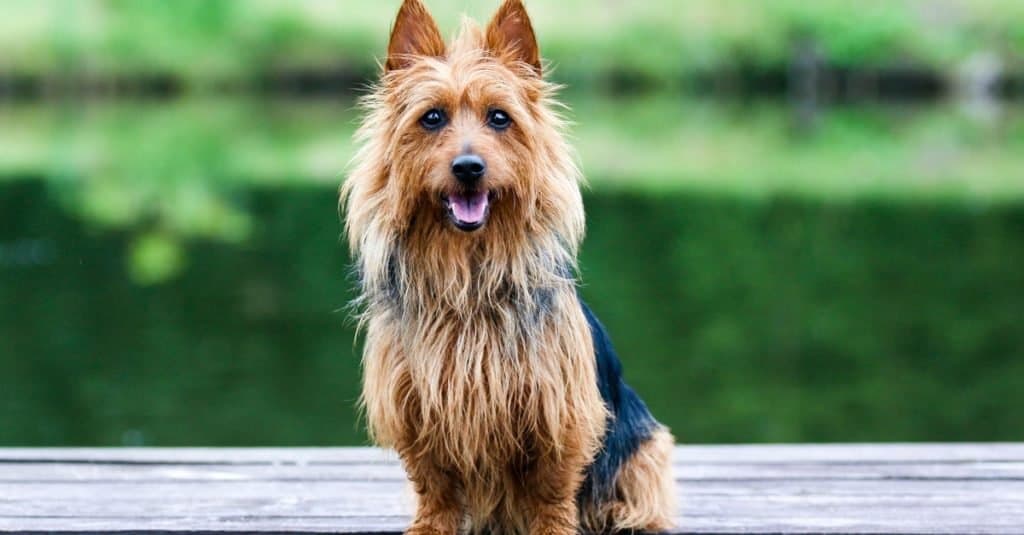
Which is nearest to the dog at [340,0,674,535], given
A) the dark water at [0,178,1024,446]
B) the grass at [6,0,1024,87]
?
the dark water at [0,178,1024,446]

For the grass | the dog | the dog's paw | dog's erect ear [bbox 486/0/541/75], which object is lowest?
the grass

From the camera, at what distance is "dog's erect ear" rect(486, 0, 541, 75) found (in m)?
3.51

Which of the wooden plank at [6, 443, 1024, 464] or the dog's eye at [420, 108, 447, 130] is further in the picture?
the wooden plank at [6, 443, 1024, 464]

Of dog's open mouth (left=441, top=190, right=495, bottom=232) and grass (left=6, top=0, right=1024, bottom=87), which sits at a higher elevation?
dog's open mouth (left=441, top=190, right=495, bottom=232)

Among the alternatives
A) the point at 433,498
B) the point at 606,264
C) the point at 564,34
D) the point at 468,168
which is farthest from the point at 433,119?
the point at 564,34

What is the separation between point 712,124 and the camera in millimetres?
35938

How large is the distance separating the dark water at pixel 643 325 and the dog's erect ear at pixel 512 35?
5791 millimetres

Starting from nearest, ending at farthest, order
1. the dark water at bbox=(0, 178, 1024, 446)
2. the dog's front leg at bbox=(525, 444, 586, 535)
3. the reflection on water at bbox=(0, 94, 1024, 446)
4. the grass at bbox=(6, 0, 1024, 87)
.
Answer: the dog's front leg at bbox=(525, 444, 586, 535)
the dark water at bbox=(0, 178, 1024, 446)
the reflection on water at bbox=(0, 94, 1024, 446)
the grass at bbox=(6, 0, 1024, 87)

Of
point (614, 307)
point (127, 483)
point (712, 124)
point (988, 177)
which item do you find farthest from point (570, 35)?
point (127, 483)

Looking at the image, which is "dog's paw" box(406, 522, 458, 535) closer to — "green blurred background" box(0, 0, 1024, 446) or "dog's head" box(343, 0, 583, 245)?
"dog's head" box(343, 0, 583, 245)

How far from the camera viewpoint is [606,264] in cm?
1516

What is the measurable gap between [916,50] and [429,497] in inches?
1958

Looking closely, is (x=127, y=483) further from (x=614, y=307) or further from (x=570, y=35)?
(x=570, y=35)

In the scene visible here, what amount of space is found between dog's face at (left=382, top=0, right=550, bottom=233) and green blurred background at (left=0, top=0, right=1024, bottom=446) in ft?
0.79
